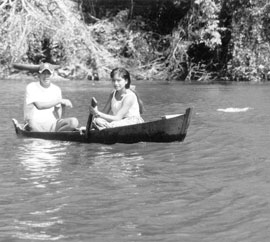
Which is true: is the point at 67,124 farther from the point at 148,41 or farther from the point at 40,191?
the point at 148,41

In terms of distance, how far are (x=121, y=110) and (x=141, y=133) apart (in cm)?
42

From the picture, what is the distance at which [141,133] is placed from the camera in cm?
959

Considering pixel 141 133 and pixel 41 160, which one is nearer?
pixel 41 160

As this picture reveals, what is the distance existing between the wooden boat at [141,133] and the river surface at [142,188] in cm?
11

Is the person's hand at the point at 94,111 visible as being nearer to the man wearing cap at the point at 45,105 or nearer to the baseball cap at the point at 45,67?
the man wearing cap at the point at 45,105

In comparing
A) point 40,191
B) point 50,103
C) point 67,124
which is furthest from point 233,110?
point 40,191

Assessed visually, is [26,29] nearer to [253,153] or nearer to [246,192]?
[253,153]

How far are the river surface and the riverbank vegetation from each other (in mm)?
12718

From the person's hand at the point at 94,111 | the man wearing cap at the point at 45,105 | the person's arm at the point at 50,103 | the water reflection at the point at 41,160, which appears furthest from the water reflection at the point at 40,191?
the person's hand at the point at 94,111

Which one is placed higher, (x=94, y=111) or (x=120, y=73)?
(x=120, y=73)

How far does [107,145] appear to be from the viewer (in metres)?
9.74

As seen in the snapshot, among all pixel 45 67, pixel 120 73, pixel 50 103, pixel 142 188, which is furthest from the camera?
pixel 50 103

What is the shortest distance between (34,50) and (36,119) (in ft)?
50.0

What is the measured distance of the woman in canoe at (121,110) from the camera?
31.4ft
